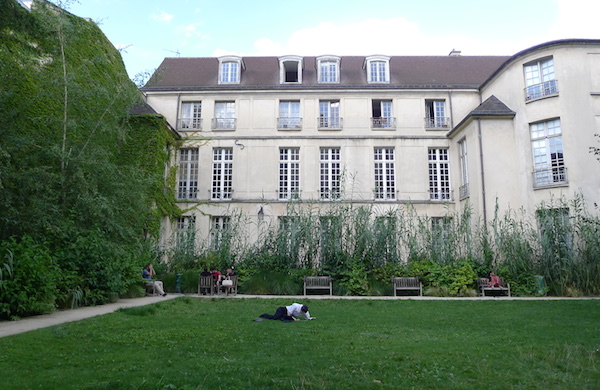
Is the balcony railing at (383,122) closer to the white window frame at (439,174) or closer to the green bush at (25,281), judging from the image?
the white window frame at (439,174)

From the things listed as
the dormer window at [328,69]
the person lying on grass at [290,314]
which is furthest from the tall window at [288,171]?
the person lying on grass at [290,314]

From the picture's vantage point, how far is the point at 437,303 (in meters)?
10.2

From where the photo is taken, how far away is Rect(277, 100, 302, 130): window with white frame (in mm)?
20922

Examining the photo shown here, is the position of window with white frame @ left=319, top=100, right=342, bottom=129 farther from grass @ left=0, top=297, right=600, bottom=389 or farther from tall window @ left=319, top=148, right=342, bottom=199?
grass @ left=0, top=297, right=600, bottom=389

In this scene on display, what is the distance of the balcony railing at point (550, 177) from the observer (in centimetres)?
1593

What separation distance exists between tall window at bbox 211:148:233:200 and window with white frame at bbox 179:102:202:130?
1.62 metres

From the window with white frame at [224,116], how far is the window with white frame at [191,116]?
809 millimetres

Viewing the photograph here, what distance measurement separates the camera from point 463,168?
1944 cm

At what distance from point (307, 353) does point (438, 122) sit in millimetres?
18113

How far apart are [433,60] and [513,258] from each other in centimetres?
1411

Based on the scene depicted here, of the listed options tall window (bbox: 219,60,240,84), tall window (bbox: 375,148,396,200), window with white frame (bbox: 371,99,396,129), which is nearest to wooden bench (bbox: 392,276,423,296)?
tall window (bbox: 375,148,396,200)

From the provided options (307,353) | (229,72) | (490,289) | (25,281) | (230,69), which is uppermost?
(230,69)

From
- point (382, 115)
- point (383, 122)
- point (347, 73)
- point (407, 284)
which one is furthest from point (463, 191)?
point (347, 73)

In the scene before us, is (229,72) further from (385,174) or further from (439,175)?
(439,175)
